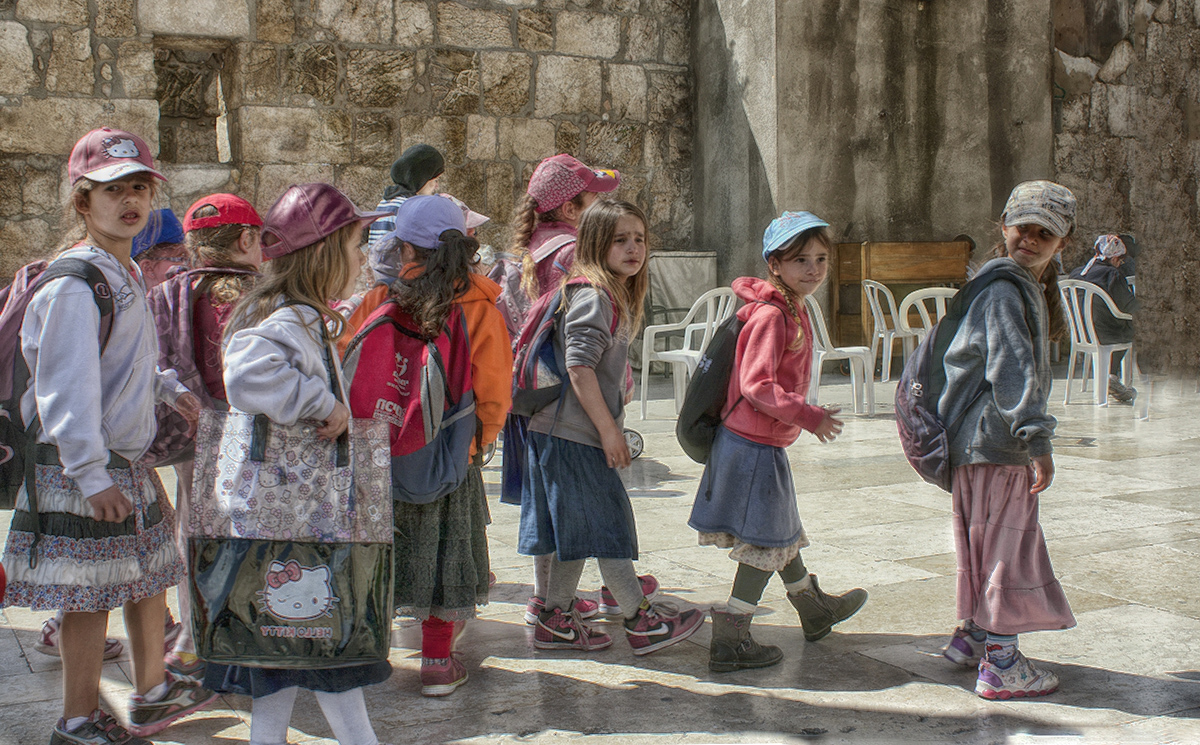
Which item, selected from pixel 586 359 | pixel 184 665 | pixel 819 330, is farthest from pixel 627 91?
pixel 184 665

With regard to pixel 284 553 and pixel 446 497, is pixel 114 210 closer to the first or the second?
pixel 284 553

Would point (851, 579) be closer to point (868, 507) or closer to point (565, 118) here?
point (868, 507)

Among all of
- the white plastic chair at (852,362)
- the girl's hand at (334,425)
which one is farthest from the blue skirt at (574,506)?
the white plastic chair at (852,362)

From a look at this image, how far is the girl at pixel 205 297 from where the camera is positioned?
281 cm

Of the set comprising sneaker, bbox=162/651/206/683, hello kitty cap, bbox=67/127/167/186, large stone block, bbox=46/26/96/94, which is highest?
large stone block, bbox=46/26/96/94

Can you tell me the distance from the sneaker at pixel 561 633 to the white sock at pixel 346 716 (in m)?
0.94

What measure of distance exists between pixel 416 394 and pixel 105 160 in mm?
848

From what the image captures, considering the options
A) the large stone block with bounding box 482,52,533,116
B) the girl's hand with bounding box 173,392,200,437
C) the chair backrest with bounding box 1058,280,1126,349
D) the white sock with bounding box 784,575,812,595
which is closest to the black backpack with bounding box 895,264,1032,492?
the white sock with bounding box 784,575,812,595

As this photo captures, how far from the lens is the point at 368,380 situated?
2611mm

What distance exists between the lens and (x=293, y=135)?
9016mm

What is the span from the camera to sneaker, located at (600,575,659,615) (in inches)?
131

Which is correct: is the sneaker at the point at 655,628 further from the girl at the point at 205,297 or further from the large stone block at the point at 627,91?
the large stone block at the point at 627,91

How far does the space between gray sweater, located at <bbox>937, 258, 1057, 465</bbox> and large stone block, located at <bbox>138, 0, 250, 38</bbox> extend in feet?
24.5

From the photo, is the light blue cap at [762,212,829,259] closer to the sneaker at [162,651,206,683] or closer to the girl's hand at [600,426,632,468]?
the girl's hand at [600,426,632,468]
